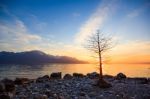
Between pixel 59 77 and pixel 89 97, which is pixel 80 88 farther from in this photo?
pixel 59 77

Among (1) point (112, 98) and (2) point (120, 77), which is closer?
(1) point (112, 98)

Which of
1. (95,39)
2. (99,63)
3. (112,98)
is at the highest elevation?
(95,39)

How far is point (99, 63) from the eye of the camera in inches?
1024

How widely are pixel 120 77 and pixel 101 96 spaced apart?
52.9ft

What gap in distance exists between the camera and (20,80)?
94.7 feet

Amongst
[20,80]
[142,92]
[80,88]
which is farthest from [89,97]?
[20,80]

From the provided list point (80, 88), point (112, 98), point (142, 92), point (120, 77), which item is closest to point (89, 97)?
point (112, 98)

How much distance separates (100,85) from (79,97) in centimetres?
572

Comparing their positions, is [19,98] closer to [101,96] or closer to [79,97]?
[79,97]

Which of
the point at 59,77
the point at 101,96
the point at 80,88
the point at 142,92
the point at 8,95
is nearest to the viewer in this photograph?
the point at 8,95

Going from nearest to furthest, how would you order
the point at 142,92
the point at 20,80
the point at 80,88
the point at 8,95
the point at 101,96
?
the point at 8,95 → the point at 101,96 → the point at 142,92 → the point at 80,88 → the point at 20,80

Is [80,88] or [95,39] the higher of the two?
[95,39]

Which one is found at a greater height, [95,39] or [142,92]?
[95,39]

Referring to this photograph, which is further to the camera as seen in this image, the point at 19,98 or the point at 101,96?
the point at 101,96
